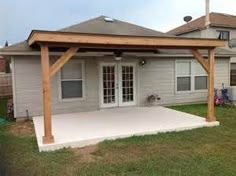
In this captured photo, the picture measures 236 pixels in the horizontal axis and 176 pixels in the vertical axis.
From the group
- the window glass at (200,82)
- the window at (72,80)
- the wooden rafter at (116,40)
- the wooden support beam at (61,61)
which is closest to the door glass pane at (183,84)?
the window glass at (200,82)

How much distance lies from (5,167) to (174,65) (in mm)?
8571

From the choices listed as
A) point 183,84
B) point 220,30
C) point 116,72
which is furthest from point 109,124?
point 220,30

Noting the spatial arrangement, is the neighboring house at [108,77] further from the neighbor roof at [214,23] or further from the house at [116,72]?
the neighbor roof at [214,23]

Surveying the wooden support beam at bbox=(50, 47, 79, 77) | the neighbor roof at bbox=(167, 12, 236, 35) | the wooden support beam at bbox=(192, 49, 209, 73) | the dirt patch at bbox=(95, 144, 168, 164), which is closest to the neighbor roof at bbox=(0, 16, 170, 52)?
the wooden support beam at bbox=(192, 49, 209, 73)

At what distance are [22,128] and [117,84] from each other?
4.10 m

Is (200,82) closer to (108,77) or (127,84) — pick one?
(127,84)

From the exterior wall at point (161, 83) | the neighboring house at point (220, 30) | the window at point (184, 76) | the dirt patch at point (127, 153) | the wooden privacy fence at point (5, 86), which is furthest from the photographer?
the neighboring house at point (220, 30)

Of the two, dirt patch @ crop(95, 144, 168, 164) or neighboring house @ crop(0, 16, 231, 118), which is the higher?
neighboring house @ crop(0, 16, 231, 118)

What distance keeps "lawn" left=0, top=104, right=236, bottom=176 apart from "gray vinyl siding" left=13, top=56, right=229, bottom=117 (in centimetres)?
231

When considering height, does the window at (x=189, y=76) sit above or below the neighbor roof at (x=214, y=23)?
below

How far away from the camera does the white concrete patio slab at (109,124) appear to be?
6516 millimetres

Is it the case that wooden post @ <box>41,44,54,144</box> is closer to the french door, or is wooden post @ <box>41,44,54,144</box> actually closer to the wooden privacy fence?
the french door

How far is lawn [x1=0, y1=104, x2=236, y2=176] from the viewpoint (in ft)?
15.8

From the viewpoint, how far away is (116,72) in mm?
10789
